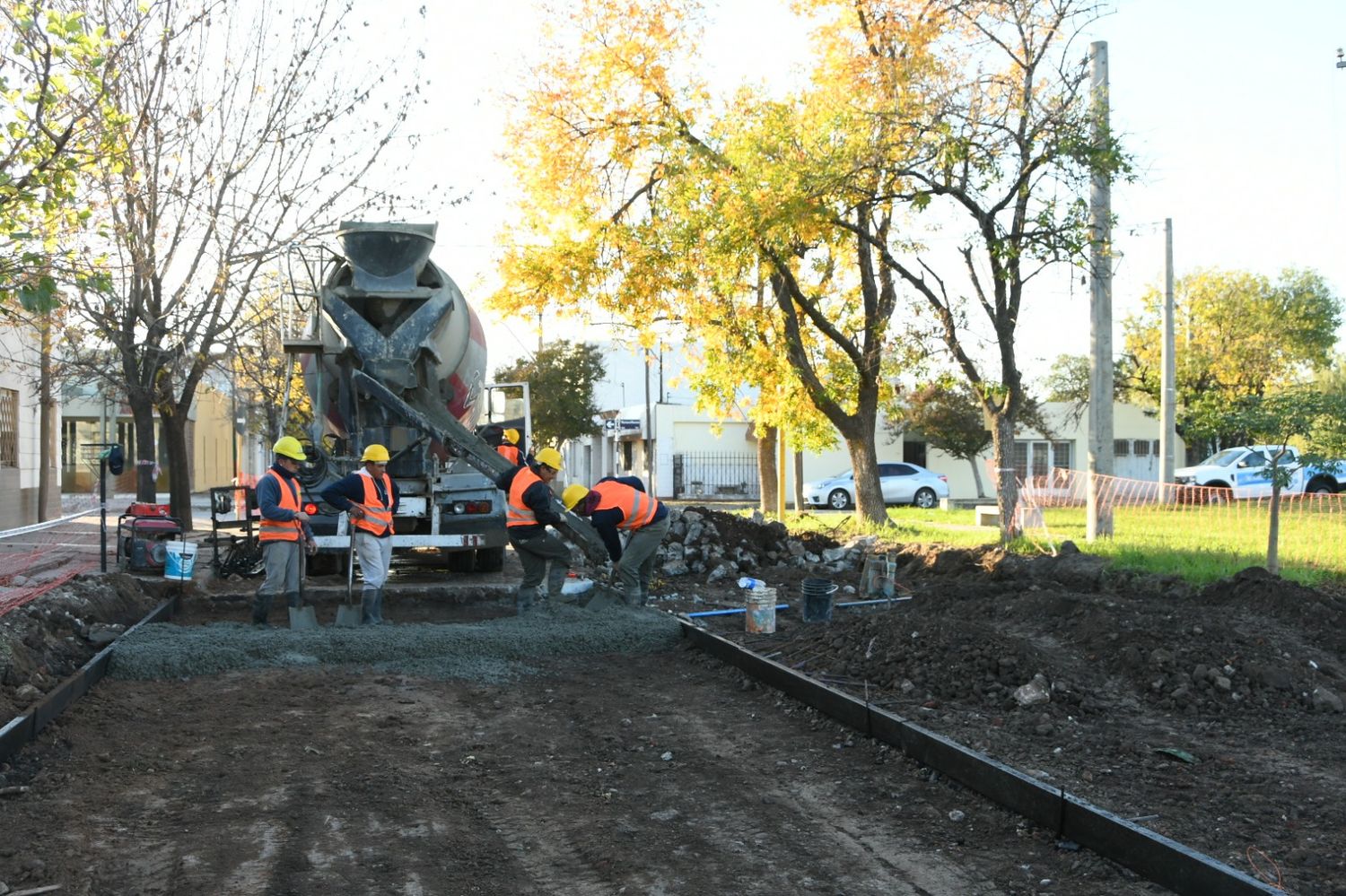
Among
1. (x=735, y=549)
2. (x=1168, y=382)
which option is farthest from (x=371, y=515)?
(x=1168, y=382)

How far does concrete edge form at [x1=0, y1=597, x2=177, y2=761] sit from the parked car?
2769 cm

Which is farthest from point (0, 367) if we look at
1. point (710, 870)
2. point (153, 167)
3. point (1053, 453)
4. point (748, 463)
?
point (1053, 453)

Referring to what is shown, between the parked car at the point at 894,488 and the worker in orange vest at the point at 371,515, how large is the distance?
25444 millimetres

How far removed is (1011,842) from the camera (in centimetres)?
507

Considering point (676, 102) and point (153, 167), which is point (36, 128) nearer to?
point (153, 167)

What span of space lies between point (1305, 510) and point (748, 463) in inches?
1211

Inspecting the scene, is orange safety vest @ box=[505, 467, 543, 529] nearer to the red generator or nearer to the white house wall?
the red generator

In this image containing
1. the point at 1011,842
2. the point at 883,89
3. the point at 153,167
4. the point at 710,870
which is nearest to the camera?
the point at 710,870

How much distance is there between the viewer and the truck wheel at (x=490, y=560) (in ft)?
47.3

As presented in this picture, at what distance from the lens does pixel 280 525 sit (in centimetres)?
1060

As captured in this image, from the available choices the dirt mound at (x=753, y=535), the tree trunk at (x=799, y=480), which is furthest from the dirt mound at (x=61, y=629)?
the tree trunk at (x=799, y=480)

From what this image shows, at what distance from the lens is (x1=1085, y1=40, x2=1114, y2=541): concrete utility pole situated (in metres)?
14.7

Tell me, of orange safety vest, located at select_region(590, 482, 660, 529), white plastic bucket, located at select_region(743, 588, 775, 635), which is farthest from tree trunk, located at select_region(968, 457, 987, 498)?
white plastic bucket, located at select_region(743, 588, 775, 635)

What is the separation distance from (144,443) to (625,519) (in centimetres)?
921
